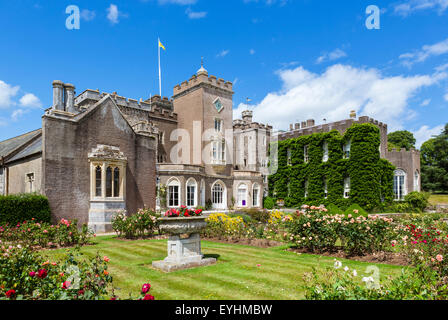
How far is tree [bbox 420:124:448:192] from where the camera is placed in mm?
45656

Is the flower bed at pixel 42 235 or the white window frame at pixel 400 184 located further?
the white window frame at pixel 400 184

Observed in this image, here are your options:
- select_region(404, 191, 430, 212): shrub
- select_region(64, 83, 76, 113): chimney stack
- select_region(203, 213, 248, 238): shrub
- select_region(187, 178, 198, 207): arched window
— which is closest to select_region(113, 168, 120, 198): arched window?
select_region(203, 213, 248, 238): shrub

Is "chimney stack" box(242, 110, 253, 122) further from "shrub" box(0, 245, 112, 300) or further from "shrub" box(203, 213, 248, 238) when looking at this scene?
"shrub" box(0, 245, 112, 300)

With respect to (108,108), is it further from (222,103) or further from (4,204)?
(222,103)

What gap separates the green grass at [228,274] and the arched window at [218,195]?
19.4 metres

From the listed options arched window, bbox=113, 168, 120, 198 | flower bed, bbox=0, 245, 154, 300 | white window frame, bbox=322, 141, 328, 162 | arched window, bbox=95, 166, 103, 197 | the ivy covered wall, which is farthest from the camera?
white window frame, bbox=322, 141, 328, 162

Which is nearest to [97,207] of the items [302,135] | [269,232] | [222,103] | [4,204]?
[4,204]

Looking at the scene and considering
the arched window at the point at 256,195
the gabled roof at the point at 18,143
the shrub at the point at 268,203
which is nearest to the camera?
A: the gabled roof at the point at 18,143

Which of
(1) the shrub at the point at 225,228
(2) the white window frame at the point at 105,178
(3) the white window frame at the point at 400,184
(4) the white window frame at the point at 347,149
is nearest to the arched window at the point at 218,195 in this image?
(4) the white window frame at the point at 347,149

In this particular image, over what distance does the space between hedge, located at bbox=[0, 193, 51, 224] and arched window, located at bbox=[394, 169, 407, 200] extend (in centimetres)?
3298

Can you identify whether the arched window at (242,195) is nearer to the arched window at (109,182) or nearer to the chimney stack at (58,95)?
the arched window at (109,182)

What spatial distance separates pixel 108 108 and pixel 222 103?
58.0ft

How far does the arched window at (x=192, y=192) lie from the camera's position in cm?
2689

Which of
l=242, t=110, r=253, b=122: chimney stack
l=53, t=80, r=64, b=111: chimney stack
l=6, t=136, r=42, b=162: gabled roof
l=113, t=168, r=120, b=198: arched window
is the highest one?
l=242, t=110, r=253, b=122: chimney stack
